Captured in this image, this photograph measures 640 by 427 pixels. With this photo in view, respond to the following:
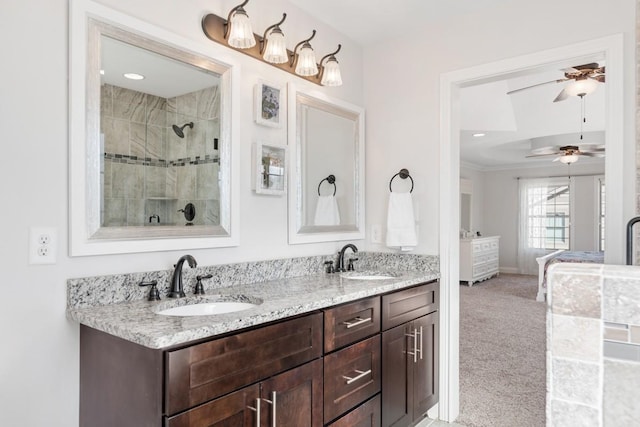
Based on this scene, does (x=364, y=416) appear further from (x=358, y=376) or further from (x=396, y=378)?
(x=396, y=378)

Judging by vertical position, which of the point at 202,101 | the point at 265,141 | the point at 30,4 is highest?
the point at 30,4

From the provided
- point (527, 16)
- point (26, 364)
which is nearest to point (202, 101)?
point (26, 364)

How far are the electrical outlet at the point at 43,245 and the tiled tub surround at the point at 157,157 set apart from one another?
0.18 m

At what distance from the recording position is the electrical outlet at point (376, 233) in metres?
2.79

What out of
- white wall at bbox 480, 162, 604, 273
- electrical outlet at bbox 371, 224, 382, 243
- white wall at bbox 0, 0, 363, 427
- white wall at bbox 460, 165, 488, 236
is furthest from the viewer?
white wall at bbox 460, 165, 488, 236

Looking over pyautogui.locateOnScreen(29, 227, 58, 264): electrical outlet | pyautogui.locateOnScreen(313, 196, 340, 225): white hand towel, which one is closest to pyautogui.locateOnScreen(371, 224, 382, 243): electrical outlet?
pyautogui.locateOnScreen(313, 196, 340, 225): white hand towel

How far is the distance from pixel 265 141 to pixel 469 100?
3077 millimetres

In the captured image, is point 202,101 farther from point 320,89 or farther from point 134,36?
point 320,89

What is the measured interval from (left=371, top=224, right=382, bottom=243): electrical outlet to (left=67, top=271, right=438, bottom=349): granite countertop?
23.7 inches

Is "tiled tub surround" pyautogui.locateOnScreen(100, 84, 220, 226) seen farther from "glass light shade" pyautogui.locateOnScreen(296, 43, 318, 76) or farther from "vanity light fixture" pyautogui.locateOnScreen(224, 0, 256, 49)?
"glass light shade" pyautogui.locateOnScreen(296, 43, 318, 76)

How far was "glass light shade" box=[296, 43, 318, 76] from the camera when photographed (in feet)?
7.48

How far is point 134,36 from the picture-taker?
1614mm

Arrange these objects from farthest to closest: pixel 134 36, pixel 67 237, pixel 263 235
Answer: pixel 263 235 < pixel 134 36 < pixel 67 237

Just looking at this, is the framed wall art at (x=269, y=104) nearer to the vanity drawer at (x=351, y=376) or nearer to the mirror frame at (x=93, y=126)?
the mirror frame at (x=93, y=126)
